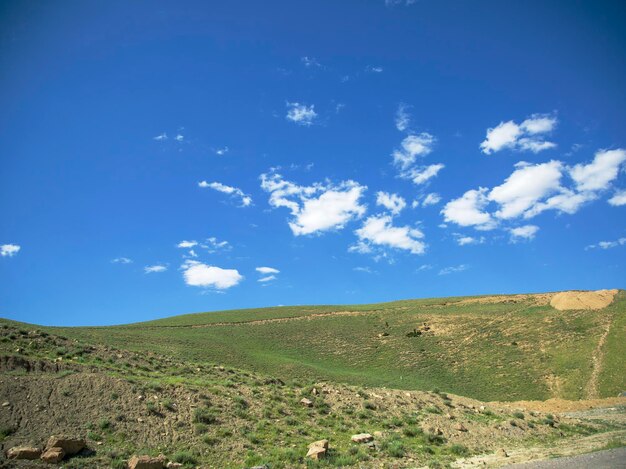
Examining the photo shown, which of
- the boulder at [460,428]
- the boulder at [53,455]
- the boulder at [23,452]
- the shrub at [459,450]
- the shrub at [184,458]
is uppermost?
the boulder at [23,452]

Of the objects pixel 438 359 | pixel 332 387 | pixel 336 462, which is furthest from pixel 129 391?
pixel 438 359

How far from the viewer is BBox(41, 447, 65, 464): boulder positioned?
14.4 meters

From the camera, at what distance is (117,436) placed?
16938 mm

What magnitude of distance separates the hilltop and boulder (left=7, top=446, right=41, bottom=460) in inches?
22.6

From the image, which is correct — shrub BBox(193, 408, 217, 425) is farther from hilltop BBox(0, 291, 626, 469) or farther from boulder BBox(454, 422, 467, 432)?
boulder BBox(454, 422, 467, 432)

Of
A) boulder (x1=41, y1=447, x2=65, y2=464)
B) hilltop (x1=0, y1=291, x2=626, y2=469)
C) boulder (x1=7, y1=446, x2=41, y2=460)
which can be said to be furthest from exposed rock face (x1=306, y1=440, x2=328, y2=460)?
boulder (x1=7, y1=446, x2=41, y2=460)

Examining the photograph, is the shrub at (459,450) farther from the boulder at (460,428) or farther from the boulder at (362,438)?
the boulder at (362,438)

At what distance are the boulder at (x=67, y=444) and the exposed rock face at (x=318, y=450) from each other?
916 centimetres

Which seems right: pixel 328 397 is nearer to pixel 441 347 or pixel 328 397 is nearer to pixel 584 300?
pixel 441 347

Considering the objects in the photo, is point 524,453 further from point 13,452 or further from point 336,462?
point 13,452

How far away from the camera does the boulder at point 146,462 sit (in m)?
14.6

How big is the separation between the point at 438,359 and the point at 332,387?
3053cm

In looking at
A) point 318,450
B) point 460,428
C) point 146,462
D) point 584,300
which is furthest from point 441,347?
point 146,462

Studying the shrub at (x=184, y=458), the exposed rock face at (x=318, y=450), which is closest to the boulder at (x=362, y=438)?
the exposed rock face at (x=318, y=450)
